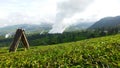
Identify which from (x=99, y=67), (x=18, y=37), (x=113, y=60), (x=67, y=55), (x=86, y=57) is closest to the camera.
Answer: (x=99, y=67)

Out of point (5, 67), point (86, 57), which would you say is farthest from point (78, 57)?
point (5, 67)

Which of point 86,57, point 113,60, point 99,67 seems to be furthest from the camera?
point 86,57

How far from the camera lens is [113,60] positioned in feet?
70.6

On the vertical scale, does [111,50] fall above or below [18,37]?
below

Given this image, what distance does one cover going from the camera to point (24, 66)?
22.4 m

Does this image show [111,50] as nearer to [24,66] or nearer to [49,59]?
[49,59]

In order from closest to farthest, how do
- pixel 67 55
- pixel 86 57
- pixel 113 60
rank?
pixel 113 60 < pixel 86 57 < pixel 67 55

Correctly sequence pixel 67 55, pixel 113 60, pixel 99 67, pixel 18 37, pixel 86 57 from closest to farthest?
pixel 99 67 < pixel 113 60 < pixel 86 57 < pixel 67 55 < pixel 18 37

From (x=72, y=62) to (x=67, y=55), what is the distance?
2642mm

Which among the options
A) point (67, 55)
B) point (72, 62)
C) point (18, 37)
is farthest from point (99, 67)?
point (18, 37)

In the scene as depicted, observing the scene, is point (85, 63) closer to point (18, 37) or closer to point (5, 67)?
point (5, 67)

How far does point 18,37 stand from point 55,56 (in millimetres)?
16339

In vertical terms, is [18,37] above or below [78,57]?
above

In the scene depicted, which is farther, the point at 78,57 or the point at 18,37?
the point at 18,37
